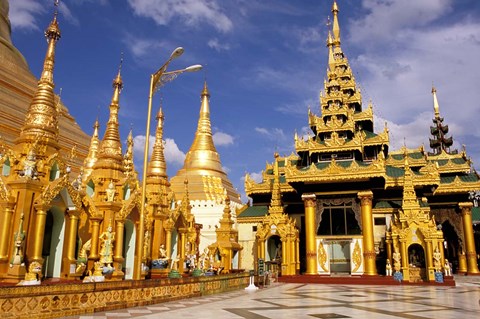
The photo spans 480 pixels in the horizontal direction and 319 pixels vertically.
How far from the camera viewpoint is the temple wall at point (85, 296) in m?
8.05

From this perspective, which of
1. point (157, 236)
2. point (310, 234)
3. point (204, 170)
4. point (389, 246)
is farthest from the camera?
point (204, 170)

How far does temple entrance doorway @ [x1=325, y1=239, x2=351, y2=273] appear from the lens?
29.6m

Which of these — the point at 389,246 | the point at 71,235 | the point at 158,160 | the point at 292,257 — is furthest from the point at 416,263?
the point at 71,235

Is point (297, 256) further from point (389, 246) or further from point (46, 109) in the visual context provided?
point (46, 109)

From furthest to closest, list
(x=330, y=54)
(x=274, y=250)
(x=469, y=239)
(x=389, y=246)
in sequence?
(x=330, y=54)
(x=469, y=239)
(x=274, y=250)
(x=389, y=246)

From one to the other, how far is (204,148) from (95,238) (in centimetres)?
3388

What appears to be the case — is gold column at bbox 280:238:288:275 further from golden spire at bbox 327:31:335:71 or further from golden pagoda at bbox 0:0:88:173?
golden spire at bbox 327:31:335:71

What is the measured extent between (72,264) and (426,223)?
21.0 meters

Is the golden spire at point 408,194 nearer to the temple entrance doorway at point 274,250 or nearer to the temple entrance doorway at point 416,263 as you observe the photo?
the temple entrance doorway at point 416,263

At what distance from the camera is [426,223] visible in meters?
26.2

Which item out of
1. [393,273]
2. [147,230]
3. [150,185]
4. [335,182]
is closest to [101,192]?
[147,230]

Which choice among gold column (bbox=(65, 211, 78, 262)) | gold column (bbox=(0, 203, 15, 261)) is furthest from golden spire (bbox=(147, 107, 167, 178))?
gold column (bbox=(0, 203, 15, 261))

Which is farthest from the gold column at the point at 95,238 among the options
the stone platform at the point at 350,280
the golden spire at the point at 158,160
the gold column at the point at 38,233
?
the stone platform at the point at 350,280

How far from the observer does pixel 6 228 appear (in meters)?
14.4
